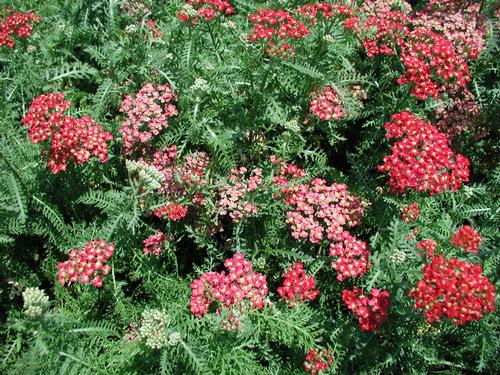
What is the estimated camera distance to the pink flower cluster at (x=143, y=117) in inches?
170

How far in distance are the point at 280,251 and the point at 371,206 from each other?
1.19 metres

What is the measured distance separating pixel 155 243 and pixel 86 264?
0.88m

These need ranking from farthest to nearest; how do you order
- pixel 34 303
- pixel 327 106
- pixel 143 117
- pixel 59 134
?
pixel 327 106 → pixel 143 117 → pixel 59 134 → pixel 34 303

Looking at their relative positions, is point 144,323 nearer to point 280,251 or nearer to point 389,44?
point 280,251

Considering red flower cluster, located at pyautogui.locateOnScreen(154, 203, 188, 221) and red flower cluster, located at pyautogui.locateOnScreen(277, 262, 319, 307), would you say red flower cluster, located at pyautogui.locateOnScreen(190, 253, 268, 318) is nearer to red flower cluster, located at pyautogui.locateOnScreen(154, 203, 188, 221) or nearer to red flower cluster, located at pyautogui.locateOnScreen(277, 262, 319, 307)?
red flower cluster, located at pyautogui.locateOnScreen(277, 262, 319, 307)

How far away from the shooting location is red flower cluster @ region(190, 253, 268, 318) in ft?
11.4

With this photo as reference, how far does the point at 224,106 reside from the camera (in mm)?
4566

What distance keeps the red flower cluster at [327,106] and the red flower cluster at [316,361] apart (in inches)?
93.5

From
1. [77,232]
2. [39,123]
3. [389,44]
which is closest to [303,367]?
[77,232]

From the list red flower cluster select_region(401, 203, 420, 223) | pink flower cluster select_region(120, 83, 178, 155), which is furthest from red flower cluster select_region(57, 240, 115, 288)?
red flower cluster select_region(401, 203, 420, 223)

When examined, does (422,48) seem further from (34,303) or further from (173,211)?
(34,303)

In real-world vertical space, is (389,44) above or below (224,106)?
above

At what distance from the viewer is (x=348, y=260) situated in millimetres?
3812

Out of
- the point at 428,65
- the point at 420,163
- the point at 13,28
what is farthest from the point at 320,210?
the point at 13,28
